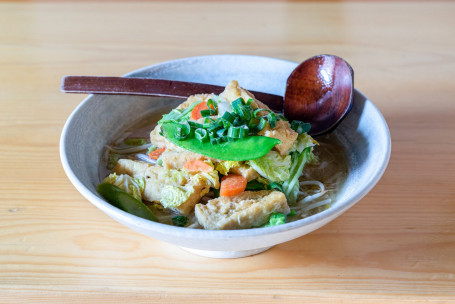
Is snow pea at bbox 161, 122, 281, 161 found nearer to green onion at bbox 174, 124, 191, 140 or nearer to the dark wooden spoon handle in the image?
green onion at bbox 174, 124, 191, 140

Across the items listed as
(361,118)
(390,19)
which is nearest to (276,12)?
(390,19)

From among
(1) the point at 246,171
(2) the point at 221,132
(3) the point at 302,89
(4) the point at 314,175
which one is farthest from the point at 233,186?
(3) the point at 302,89

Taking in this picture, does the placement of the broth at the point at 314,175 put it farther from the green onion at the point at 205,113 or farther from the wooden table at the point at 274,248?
the green onion at the point at 205,113

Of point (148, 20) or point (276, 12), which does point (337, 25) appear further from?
point (148, 20)

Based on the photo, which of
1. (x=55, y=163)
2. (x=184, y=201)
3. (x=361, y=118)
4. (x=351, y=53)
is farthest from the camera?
(x=351, y=53)

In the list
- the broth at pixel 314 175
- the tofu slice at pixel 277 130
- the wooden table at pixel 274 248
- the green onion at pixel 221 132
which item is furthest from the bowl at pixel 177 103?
the green onion at pixel 221 132

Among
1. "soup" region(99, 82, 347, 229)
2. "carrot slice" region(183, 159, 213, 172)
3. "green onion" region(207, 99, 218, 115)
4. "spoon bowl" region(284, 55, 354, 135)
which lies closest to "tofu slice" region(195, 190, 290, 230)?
"soup" region(99, 82, 347, 229)
